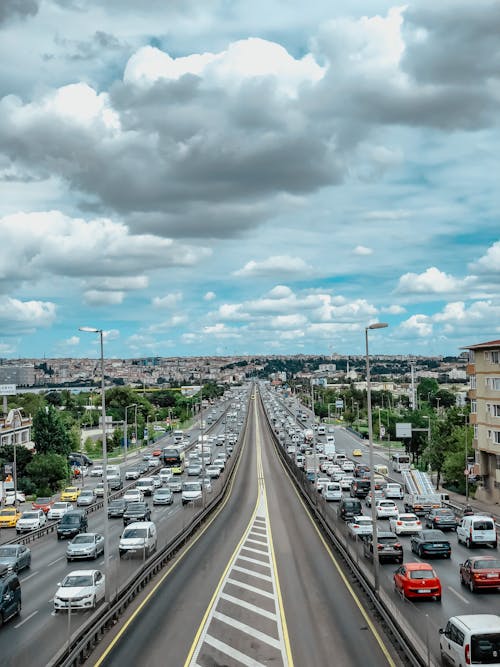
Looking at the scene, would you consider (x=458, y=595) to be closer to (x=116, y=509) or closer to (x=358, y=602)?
(x=358, y=602)

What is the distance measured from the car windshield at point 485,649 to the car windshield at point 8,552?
24999 mm

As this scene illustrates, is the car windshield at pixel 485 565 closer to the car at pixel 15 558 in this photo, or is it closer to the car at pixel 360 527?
the car at pixel 360 527

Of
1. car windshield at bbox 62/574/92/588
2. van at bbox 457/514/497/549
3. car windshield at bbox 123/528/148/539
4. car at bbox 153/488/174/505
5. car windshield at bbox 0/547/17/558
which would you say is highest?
car windshield at bbox 62/574/92/588

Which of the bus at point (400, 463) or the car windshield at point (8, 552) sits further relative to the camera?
the bus at point (400, 463)

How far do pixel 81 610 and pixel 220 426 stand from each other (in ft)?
477

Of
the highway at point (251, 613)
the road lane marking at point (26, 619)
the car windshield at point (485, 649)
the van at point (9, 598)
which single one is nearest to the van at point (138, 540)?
the highway at point (251, 613)

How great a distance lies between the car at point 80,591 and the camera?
27.0 m

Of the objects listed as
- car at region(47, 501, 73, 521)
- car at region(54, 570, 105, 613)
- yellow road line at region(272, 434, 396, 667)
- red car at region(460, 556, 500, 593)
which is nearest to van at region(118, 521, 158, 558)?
car at region(54, 570, 105, 613)

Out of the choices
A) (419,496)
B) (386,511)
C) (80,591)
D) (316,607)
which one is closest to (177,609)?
(80,591)

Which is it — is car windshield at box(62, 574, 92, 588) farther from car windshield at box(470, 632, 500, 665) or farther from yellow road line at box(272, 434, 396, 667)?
car windshield at box(470, 632, 500, 665)

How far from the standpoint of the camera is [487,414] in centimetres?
6938

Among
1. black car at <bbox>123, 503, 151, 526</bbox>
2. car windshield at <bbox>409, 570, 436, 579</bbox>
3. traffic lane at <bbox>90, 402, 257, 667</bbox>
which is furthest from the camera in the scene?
black car at <bbox>123, 503, 151, 526</bbox>

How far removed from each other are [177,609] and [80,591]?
142 inches

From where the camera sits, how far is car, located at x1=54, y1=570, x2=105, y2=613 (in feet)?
88.6
